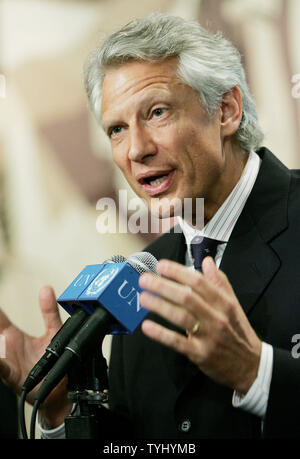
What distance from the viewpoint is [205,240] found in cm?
166

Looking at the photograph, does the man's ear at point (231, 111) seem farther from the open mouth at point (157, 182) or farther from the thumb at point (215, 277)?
the thumb at point (215, 277)

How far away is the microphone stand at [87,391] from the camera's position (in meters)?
1.11

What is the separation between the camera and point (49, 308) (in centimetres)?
162

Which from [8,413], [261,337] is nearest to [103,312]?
[261,337]

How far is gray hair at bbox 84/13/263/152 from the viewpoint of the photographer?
5.38 feet

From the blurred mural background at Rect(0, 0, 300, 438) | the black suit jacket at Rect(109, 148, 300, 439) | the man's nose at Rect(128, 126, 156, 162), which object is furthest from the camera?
the blurred mural background at Rect(0, 0, 300, 438)

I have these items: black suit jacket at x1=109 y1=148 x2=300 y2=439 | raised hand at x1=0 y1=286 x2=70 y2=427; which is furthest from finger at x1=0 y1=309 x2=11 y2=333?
black suit jacket at x1=109 y1=148 x2=300 y2=439

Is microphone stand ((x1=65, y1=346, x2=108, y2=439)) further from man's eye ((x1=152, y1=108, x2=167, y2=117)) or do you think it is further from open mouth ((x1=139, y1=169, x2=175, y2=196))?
man's eye ((x1=152, y1=108, x2=167, y2=117))

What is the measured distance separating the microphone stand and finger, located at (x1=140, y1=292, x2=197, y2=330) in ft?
0.69

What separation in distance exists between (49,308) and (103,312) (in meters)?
0.57

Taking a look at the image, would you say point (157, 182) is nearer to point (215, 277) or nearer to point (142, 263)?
point (142, 263)

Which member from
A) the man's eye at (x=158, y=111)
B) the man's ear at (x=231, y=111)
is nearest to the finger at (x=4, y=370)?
the man's eye at (x=158, y=111)

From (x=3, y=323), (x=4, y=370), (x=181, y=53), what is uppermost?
(x=181, y=53)
